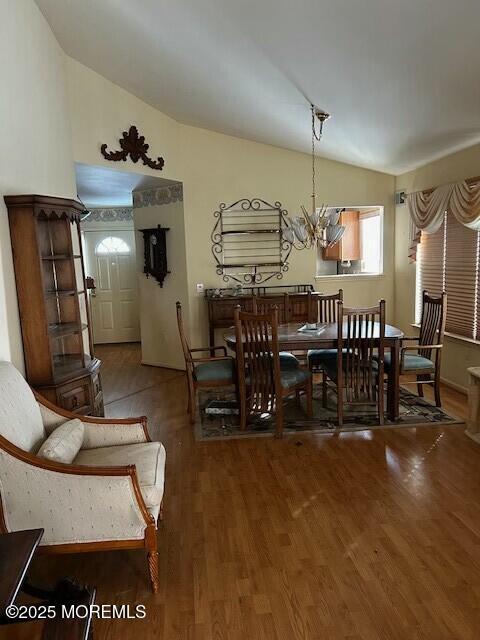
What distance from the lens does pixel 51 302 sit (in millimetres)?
3270

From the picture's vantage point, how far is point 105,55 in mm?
3908

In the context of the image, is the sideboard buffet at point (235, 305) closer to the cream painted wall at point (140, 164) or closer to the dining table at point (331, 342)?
the cream painted wall at point (140, 164)

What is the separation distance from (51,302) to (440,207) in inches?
150

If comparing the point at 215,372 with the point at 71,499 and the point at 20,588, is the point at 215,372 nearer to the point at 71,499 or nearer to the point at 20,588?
the point at 71,499

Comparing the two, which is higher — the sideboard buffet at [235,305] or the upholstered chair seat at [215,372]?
the sideboard buffet at [235,305]

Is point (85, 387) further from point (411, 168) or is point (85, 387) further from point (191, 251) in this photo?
point (411, 168)

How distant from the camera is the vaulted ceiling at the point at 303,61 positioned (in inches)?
98.2

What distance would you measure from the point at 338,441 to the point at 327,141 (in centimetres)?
324

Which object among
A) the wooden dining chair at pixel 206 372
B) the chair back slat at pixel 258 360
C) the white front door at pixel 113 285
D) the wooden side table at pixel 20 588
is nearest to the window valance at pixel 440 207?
the chair back slat at pixel 258 360

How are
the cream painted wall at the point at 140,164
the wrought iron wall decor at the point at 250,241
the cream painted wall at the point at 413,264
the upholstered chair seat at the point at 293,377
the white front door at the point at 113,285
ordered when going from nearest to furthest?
the cream painted wall at the point at 140,164, the upholstered chair seat at the point at 293,377, the cream painted wall at the point at 413,264, the wrought iron wall decor at the point at 250,241, the white front door at the point at 113,285

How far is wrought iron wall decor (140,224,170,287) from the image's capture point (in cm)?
594

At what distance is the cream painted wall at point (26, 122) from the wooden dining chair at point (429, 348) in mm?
3068

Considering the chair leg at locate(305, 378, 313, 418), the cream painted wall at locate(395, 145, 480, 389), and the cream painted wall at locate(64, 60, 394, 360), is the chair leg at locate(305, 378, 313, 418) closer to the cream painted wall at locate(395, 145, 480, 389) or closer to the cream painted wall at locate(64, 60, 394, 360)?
the cream painted wall at locate(395, 145, 480, 389)

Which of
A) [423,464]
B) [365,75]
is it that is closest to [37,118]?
[365,75]
